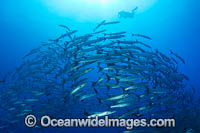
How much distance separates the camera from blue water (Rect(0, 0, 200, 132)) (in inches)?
1147

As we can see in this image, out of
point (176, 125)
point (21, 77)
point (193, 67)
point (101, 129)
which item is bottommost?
point (101, 129)

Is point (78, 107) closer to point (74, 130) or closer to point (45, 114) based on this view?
point (45, 114)

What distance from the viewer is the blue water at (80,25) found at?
95.6ft

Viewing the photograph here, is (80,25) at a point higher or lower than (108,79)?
higher

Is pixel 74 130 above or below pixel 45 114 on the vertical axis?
below

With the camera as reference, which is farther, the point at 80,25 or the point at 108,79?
the point at 80,25

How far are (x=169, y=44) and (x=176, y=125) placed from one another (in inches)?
1347

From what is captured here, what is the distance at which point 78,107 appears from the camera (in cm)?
1130

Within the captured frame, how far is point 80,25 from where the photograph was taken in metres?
30.6

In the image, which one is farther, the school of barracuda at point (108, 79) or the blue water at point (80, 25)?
the blue water at point (80, 25)

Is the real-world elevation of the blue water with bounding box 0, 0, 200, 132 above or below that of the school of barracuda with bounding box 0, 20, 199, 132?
above

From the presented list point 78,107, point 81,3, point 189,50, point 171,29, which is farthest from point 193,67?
point 78,107

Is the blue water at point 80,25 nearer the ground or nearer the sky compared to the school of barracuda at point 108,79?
nearer the sky

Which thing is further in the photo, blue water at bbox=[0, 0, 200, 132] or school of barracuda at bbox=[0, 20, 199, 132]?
blue water at bbox=[0, 0, 200, 132]
